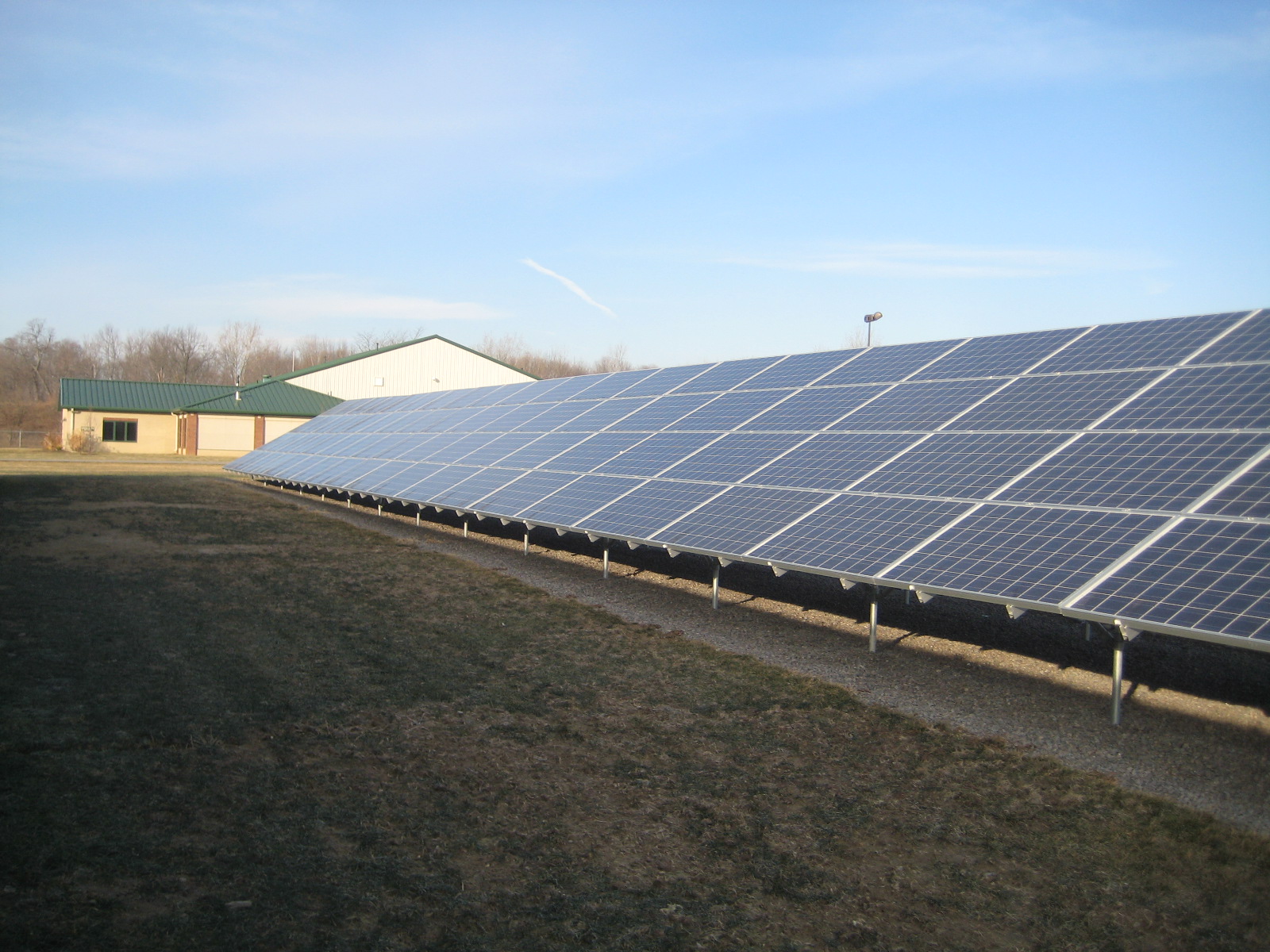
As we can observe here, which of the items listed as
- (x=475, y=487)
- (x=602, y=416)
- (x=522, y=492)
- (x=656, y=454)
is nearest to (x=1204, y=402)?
(x=656, y=454)

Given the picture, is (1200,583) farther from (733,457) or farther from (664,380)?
(664,380)

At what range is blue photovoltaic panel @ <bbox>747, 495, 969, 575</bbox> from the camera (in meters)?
12.4

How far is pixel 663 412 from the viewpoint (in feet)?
77.6

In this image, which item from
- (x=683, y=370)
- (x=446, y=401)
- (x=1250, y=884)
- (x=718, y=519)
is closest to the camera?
(x=1250, y=884)

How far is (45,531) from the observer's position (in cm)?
2352

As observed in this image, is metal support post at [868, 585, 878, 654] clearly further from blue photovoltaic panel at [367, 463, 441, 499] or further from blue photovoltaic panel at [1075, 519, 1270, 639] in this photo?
blue photovoltaic panel at [367, 463, 441, 499]

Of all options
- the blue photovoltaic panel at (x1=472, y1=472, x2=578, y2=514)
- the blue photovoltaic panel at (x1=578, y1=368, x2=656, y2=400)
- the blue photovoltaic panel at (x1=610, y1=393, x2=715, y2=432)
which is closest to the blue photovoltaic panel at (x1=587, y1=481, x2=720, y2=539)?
the blue photovoltaic panel at (x1=472, y1=472, x2=578, y2=514)

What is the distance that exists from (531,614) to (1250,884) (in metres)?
10.9

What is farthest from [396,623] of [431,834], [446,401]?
[446,401]

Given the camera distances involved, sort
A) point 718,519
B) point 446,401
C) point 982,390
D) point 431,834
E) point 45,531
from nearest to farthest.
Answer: point 431,834
point 718,519
point 982,390
point 45,531
point 446,401

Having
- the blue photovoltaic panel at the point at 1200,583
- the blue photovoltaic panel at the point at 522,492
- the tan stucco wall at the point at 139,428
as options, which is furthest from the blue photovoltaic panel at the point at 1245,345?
the tan stucco wall at the point at 139,428

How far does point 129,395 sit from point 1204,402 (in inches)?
2780

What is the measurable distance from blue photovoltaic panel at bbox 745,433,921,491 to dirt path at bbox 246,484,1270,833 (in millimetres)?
2397

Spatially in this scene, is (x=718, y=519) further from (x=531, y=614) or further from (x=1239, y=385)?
(x=1239, y=385)
